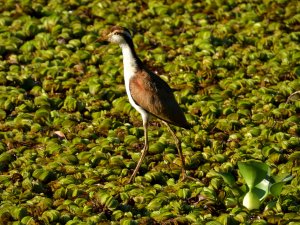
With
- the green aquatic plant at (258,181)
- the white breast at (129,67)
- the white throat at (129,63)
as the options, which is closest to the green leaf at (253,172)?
the green aquatic plant at (258,181)

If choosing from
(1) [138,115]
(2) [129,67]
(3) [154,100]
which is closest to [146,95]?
(3) [154,100]

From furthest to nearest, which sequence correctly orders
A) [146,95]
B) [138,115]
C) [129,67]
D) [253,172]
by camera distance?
1. [138,115]
2. [129,67]
3. [146,95]
4. [253,172]

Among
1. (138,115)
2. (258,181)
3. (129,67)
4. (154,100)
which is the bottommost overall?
(258,181)

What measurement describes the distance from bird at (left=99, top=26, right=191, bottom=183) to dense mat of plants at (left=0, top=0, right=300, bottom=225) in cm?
38

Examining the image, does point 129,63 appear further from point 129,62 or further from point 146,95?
point 146,95

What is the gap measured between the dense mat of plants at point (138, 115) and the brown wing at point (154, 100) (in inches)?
18.5

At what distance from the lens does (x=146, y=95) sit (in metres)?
6.84

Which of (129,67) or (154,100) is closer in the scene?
(154,100)

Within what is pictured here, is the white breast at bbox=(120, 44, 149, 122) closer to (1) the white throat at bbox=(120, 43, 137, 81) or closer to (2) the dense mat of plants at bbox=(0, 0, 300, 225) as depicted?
(1) the white throat at bbox=(120, 43, 137, 81)

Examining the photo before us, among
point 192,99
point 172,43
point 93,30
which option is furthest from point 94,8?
point 192,99

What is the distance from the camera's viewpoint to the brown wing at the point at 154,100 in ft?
22.5

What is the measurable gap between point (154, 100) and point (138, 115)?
1068 millimetres

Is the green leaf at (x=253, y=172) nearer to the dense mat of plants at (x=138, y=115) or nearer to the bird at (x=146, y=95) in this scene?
the dense mat of plants at (x=138, y=115)

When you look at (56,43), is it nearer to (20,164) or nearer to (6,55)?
(6,55)
